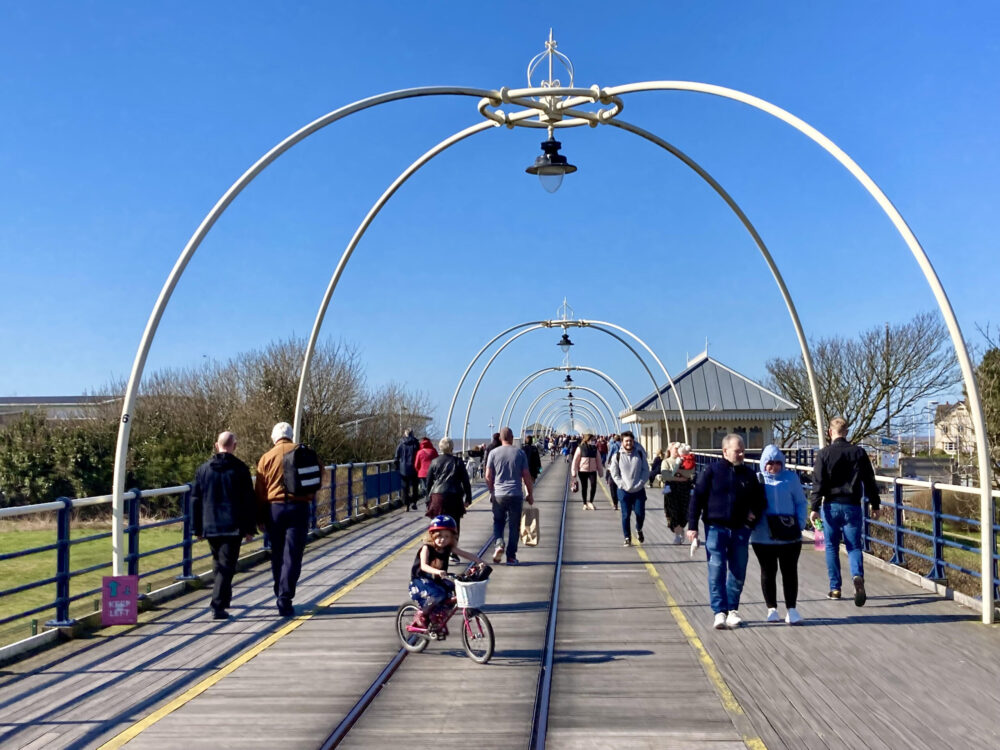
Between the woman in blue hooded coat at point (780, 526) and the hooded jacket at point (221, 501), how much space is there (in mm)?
4917

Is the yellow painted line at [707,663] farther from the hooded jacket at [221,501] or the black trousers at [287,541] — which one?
the hooded jacket at [221,501]

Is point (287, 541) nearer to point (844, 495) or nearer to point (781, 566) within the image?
point (781, 566)

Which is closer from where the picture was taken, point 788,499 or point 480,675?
point 480,675

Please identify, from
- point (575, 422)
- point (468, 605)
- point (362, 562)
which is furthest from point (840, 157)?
point (575, 422)

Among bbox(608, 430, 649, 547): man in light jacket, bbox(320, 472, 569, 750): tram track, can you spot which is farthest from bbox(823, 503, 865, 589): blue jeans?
bbox(608, 430, 649, 547): man in light jacket

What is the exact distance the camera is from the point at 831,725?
634 centimetres

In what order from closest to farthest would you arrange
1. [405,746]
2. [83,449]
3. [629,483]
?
[405,746] < [629,483] < [83,449]

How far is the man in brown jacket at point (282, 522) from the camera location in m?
10.3

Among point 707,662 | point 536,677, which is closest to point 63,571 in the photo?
point 536,677

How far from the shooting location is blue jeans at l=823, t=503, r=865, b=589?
35.5 feet

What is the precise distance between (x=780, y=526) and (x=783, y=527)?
0.09 ft

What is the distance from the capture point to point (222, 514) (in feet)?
33.2

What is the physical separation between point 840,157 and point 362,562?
330 inches

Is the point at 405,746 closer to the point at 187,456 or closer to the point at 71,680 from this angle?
the point at 71,680
